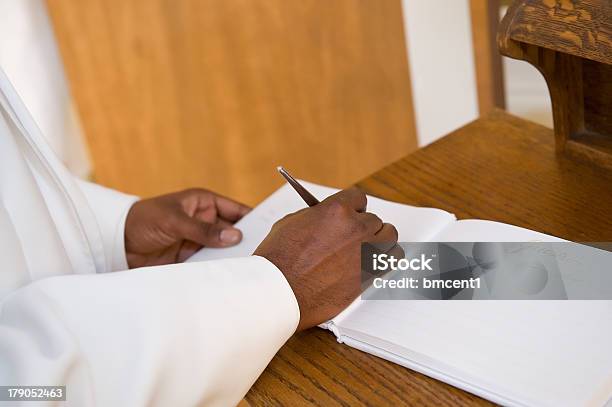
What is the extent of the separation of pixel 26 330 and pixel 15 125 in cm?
33

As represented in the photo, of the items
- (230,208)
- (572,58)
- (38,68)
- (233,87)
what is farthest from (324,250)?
(38,68)

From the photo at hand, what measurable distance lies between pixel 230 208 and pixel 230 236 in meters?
0.12

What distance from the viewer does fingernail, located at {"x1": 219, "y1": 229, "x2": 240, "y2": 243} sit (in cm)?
109

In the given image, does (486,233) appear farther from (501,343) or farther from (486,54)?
(486,54)

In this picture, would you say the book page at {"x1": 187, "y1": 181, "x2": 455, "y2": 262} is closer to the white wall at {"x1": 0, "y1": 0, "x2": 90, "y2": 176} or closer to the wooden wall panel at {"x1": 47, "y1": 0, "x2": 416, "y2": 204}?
the wooden wall panel at {"x1": 47, "y1": 0, "x2": 416, "y2": 204}

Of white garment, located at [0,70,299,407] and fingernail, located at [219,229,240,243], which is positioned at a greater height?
white garment, located at [0,70,299,407]

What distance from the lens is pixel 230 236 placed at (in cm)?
110

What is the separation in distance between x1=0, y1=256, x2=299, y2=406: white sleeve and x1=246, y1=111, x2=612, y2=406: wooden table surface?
43mm

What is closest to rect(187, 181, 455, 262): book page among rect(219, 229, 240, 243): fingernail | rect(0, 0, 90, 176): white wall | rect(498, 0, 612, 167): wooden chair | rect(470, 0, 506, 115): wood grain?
rect(219, 229, 240, 243): fingernail

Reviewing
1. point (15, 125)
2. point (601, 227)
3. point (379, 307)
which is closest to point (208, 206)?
point (15, 125)

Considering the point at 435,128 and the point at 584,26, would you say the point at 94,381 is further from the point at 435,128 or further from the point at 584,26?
the point at 435,128

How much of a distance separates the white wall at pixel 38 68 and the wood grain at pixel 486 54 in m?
1.35

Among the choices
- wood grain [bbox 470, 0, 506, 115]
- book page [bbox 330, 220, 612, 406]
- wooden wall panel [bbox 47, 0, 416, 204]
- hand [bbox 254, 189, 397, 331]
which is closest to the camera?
book page [bbox 330, 220, 612, 406]

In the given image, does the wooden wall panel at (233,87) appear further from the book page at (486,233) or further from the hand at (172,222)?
the book page at (486,233)
